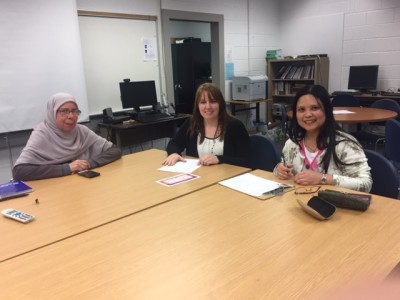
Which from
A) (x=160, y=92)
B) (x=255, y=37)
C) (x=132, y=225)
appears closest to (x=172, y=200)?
(x=132, y=225)

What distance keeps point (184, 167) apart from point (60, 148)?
897 mm

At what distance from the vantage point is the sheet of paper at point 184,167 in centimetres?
228

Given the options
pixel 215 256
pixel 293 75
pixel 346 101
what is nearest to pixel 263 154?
pixel 215 256

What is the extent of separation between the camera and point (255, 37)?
6.54m

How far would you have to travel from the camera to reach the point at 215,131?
2607 mm

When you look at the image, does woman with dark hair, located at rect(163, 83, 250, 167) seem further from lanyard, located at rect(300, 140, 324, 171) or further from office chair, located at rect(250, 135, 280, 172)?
lanyard, located at rect(300, 140, 324, 171)

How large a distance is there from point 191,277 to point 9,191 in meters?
1.35

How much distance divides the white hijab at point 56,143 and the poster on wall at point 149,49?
2499 mm

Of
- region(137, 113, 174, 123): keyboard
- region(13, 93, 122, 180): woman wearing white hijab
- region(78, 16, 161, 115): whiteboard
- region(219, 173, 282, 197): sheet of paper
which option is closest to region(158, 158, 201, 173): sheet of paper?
region(219, 173, 282, 197): sheet of paper

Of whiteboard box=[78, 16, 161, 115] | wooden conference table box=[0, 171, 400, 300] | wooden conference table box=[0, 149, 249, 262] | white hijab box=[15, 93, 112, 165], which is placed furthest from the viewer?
whiteboard box=[78, 16, 161, 115]

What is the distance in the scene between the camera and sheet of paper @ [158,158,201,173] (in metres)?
2.28

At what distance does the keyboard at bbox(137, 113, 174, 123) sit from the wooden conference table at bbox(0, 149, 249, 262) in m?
1.84

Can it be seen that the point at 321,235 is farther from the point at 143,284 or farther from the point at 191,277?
the point at 143,284

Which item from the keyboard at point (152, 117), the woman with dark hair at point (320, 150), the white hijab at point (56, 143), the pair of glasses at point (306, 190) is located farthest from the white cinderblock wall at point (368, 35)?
the white hijab at point (56, 143)
